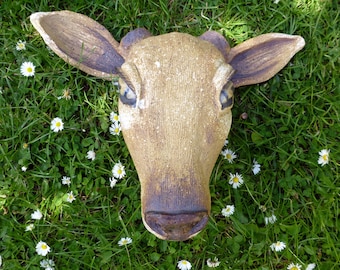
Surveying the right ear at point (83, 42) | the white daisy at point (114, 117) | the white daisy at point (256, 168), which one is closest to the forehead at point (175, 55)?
the right ear at point (83, 42)

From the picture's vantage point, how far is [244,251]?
376cm

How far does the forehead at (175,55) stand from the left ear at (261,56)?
35 cm

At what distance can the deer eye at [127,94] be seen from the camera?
9.74 ft

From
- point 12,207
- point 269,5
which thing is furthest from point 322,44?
point 12,207

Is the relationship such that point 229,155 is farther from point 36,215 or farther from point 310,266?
point 36,215

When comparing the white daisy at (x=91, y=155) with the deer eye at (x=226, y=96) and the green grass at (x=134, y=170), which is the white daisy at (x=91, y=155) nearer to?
the green grass at (x=134, y=170)

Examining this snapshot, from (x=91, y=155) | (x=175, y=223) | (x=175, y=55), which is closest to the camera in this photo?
(x=175, y=223)

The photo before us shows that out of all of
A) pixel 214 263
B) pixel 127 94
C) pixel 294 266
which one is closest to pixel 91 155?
pixel 127 94

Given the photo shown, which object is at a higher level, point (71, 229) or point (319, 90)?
point (319, 90)

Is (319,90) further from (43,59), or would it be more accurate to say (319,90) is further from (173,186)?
(43,59)

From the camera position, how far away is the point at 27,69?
12.5ft

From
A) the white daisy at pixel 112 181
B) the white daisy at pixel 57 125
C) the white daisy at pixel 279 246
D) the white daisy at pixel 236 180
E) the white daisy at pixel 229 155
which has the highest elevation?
the white daisy at pixel 229 155

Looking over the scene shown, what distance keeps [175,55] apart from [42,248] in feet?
5.74

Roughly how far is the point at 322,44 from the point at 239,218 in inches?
56.7
